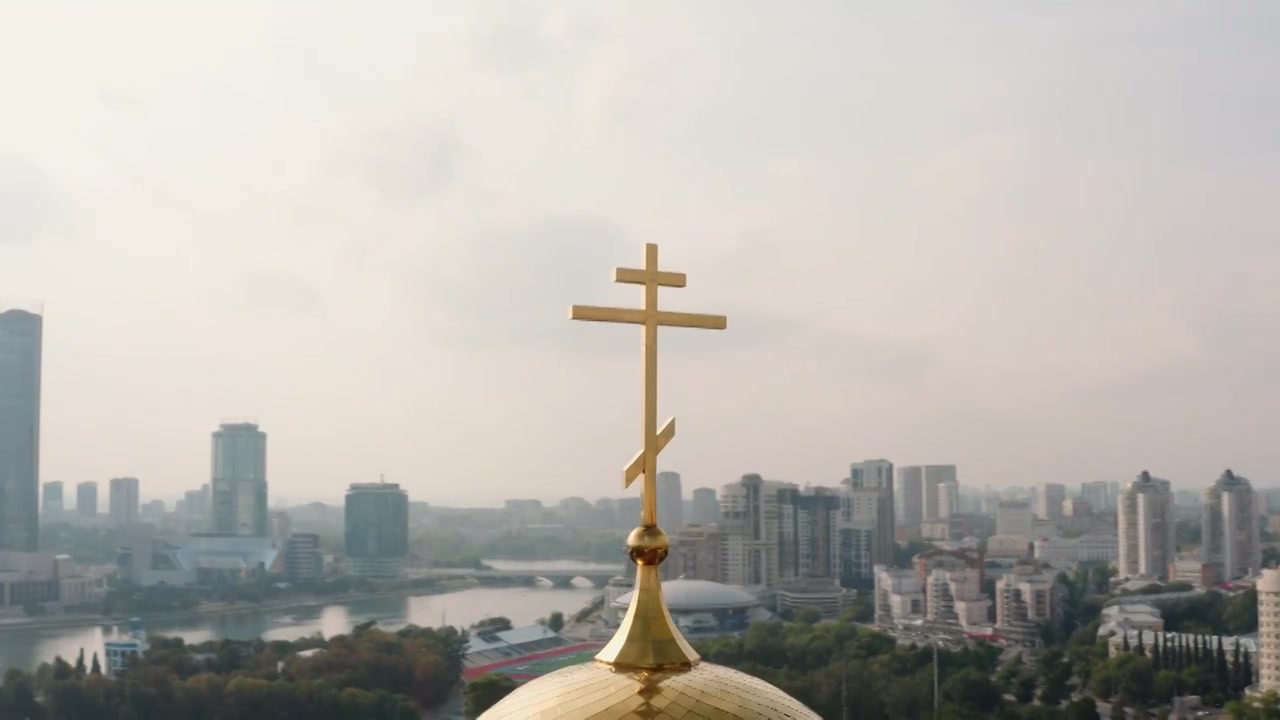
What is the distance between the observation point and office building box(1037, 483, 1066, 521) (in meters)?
61.6

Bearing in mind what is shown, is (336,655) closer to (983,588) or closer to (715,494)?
(983,588)

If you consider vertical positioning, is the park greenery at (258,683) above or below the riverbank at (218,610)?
above

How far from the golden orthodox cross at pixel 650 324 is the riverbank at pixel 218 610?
40.4m

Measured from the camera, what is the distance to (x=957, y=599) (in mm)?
37688

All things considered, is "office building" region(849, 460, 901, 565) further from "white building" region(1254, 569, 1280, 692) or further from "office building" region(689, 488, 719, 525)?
"white building" region(1254, 569, 1280, 692)

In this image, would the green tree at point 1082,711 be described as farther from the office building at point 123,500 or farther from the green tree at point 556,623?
the office building at point 123,500

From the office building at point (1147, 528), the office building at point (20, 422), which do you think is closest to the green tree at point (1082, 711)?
the office building at point (1147, 528)

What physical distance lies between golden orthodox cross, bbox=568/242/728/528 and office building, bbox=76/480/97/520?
2171 inches

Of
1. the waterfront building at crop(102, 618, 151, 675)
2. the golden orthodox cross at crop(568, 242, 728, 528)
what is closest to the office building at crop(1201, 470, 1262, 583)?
the waterfront building at crop(102, 618, 151, 675)

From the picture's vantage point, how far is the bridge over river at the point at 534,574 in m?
52.4

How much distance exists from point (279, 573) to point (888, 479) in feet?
68.0

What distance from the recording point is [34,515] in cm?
4891

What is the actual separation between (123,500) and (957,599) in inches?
1317

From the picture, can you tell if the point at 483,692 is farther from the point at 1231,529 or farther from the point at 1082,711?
the point at 1231,529
